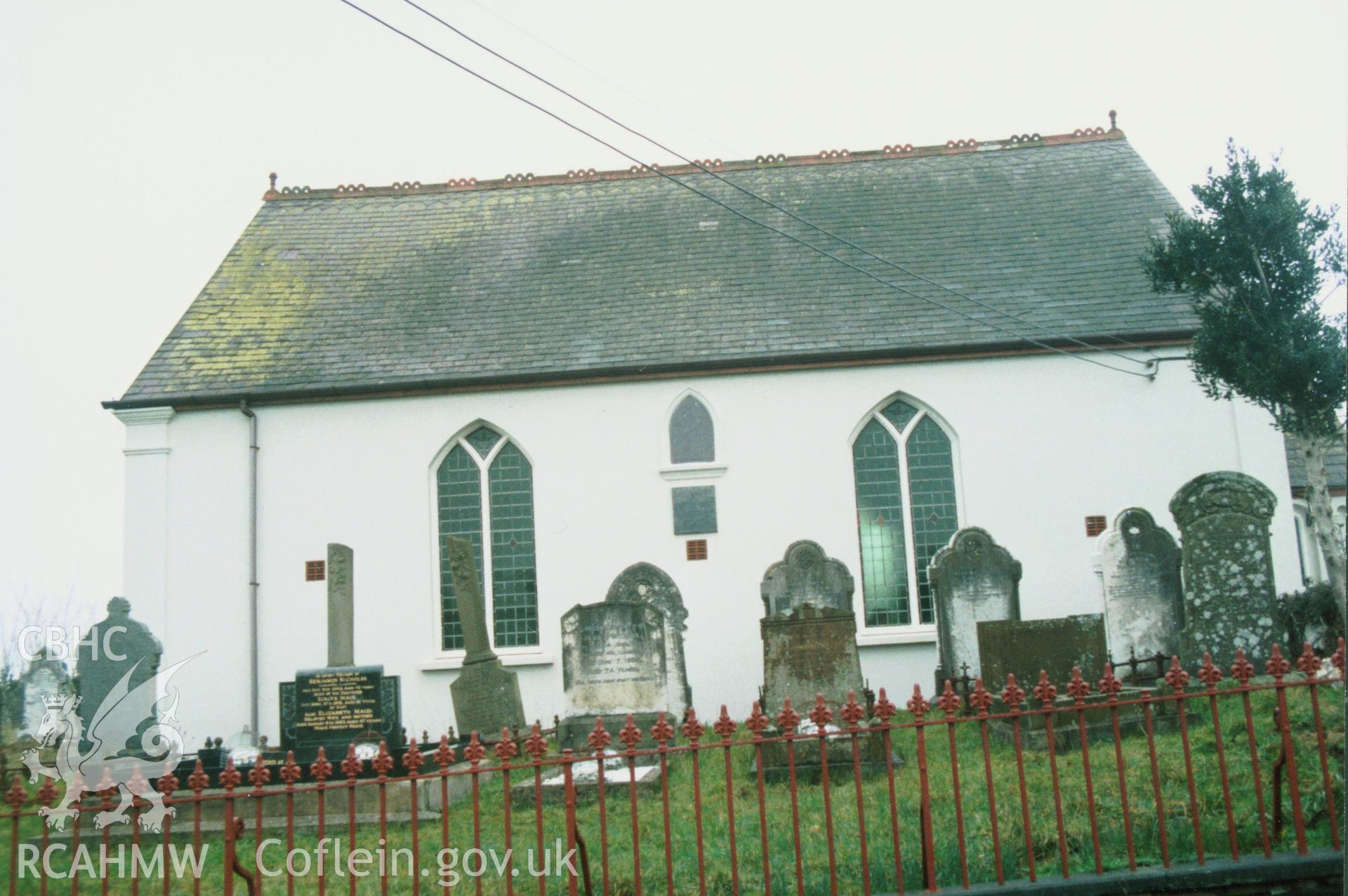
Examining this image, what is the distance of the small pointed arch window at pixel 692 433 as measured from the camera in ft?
57.2

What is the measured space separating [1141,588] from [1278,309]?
416 cm

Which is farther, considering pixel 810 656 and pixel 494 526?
pixel 494 526

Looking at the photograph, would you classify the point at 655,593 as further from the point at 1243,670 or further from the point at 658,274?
the point at 1243,670

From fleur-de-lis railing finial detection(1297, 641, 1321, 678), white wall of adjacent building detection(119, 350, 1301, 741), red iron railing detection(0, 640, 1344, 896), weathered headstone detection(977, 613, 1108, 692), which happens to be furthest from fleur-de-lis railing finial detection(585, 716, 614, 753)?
white wall of adjacent building detection(119, 350, 1301, 741)

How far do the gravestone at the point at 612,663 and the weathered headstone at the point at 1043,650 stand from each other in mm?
3568

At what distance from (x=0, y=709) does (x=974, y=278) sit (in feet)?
50.2

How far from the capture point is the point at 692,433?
1753cm

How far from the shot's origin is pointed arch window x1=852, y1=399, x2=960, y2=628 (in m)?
17.1

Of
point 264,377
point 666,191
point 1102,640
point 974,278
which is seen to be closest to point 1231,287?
point 974,278

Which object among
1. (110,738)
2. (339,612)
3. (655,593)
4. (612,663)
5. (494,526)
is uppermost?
(494,526)

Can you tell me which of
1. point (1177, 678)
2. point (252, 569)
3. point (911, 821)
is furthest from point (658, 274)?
point (1177, 678)

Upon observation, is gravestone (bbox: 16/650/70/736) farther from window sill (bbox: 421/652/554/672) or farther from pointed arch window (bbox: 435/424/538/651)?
pointed arch window (bbox: 435/424/538/651)

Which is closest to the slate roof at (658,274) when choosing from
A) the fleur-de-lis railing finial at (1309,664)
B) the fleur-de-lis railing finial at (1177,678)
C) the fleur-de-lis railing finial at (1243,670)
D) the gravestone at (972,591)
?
the gravestone at (972,591)

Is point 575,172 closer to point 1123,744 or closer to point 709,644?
point 709,644
